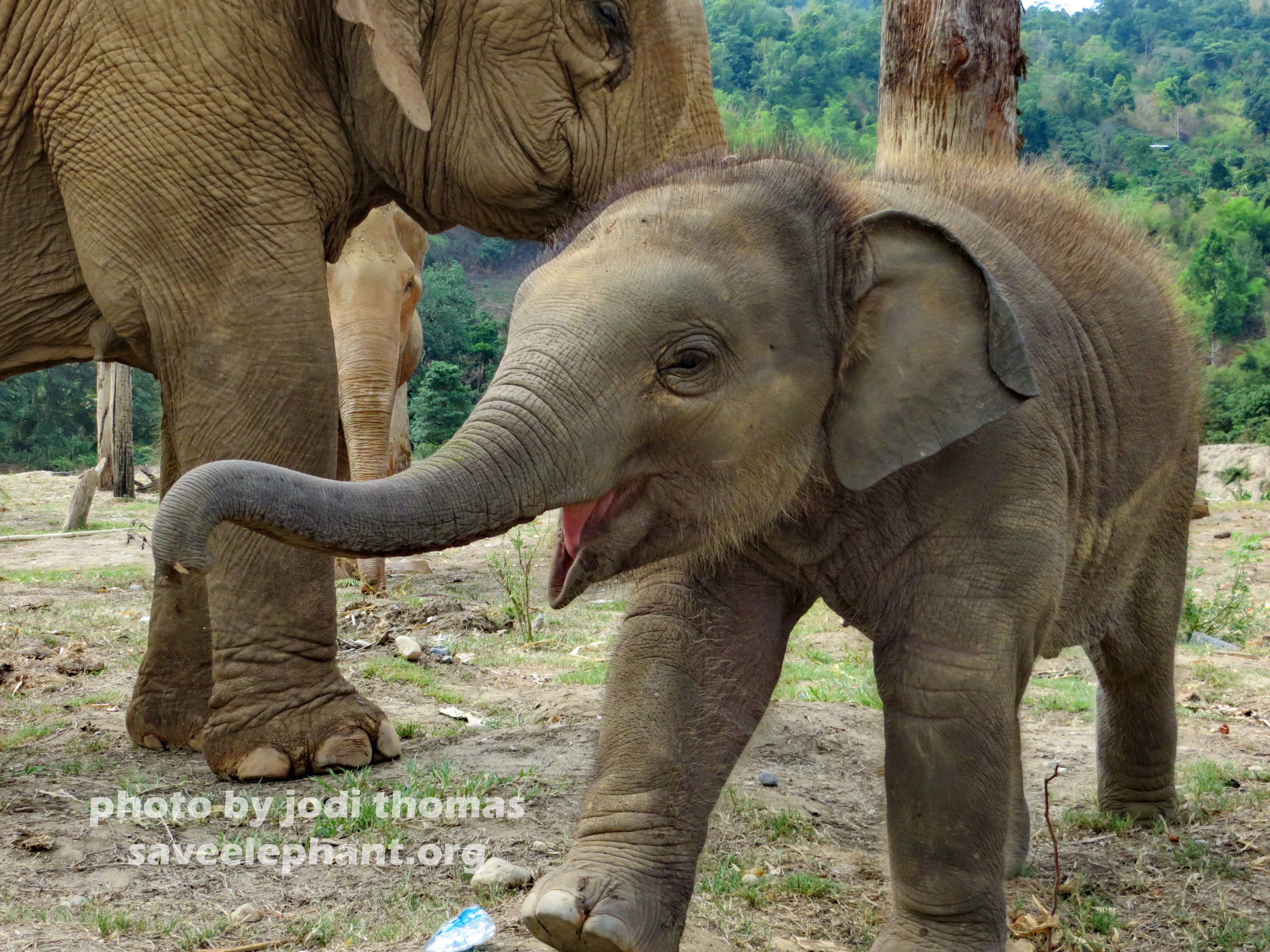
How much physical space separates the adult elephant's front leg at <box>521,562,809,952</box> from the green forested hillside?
94 centimetres

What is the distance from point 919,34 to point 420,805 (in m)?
3.60

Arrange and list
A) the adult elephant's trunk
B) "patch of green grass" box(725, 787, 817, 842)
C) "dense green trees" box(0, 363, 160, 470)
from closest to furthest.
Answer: the adult elephant's trunk
"patch of green grass" box(725, 787, 817, 842)
"dense green trees" box(0, 363, 160, 470)

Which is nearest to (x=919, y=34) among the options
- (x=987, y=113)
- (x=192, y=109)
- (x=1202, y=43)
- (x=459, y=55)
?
(x=987, y=113)

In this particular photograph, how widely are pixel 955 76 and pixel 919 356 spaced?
3.09m

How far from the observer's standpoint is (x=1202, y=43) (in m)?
115

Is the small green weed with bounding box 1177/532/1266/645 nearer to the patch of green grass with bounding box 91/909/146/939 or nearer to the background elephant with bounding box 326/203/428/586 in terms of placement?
the background elephant with bounding box 326/203/428/586

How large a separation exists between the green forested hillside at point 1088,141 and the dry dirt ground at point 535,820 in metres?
1.37

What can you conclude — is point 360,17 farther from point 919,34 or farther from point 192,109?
point 919,34

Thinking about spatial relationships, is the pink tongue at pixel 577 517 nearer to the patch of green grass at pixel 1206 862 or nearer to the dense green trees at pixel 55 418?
the patch of green grass at pixel 1206 862

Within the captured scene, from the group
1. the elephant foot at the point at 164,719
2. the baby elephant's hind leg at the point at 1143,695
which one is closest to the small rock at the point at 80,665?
the elephant foot at the point at 164,719

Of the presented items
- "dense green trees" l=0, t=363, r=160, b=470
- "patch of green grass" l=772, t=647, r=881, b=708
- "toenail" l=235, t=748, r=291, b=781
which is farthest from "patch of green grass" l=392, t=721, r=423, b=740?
"dense green trees" l=0, t=363, r=160, b=470

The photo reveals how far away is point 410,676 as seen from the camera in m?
5.80

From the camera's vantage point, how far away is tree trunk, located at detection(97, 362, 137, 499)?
2031 centimetres

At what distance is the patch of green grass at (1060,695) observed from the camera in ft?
19.1
